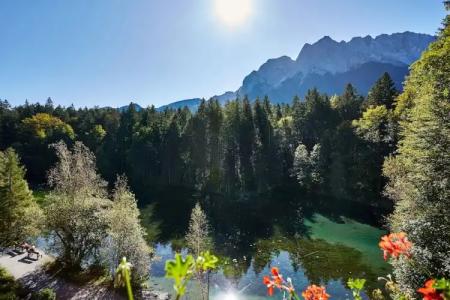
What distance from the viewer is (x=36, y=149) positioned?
311 ft

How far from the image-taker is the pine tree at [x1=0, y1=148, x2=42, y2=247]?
29828mm

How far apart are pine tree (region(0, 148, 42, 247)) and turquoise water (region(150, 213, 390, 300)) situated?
473 inches

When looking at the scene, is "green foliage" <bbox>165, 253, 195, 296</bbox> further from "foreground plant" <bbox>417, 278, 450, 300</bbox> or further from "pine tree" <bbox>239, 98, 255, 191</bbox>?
"pine tree" <bbox>239, 98, 255, 191</bbox>

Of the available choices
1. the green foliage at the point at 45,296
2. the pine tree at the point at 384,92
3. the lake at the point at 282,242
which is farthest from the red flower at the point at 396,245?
the pine tree at the point at 384,92

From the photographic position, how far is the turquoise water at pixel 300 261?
31922mm

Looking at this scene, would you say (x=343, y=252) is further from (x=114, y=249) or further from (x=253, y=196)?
(x=253, y=196)

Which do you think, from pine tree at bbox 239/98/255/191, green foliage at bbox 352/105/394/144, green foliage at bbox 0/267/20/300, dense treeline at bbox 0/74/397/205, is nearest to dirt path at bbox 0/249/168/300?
green foliage at bbox 0/267/20/300

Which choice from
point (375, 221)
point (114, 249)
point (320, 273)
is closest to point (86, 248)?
point (114, 249)

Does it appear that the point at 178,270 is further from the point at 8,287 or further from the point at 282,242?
the point at 282,242

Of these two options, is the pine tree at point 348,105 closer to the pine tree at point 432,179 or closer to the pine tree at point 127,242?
the pine tree at point 432,179

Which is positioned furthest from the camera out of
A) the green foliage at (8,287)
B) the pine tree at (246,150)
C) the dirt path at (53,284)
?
the pine tree at (246,150)

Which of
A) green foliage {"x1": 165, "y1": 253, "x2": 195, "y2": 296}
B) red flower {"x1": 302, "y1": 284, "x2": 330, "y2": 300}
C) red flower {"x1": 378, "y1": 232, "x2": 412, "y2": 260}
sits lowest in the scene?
red flower {"x1": 302, "y1": 284, "x2": 330, "y2": 300}

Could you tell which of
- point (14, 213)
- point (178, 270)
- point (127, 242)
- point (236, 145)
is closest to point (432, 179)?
point (178, 270)

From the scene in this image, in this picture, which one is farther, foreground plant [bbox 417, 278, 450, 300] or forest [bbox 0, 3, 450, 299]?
forest [bbox 0, 3, 450, 299]
